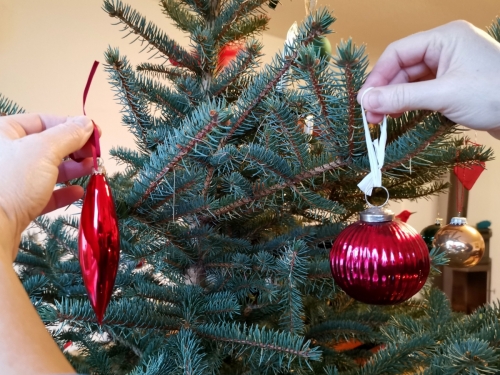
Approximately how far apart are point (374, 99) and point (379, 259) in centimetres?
14

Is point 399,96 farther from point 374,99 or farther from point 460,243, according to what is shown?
point 460,243

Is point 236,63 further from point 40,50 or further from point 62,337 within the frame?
point 40,50

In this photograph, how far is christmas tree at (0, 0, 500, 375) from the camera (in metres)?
0.35

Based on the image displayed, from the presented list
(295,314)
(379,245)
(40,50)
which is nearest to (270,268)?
(295,314)

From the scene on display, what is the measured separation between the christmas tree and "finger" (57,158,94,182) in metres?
0.06

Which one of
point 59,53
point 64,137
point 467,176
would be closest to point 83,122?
point 64,137

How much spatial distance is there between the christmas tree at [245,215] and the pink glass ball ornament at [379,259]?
6cm

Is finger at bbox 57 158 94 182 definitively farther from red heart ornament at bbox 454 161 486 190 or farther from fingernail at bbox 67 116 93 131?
red heart ornament at bbox 454 161 486 190

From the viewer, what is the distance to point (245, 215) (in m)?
0.58

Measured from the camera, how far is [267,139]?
1.50ft

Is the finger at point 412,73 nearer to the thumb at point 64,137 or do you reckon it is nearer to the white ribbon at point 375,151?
the white ribbon at point 375,151

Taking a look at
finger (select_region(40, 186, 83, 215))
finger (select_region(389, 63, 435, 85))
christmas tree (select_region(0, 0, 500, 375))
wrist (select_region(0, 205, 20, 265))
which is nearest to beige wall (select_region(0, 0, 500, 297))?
christmas tree (select_region(0, 0, 500, 375))

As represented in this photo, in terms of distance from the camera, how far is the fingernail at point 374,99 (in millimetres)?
320

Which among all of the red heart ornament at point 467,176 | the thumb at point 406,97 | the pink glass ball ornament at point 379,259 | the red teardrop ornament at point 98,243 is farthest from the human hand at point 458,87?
the red heart ornament at point 467,176
